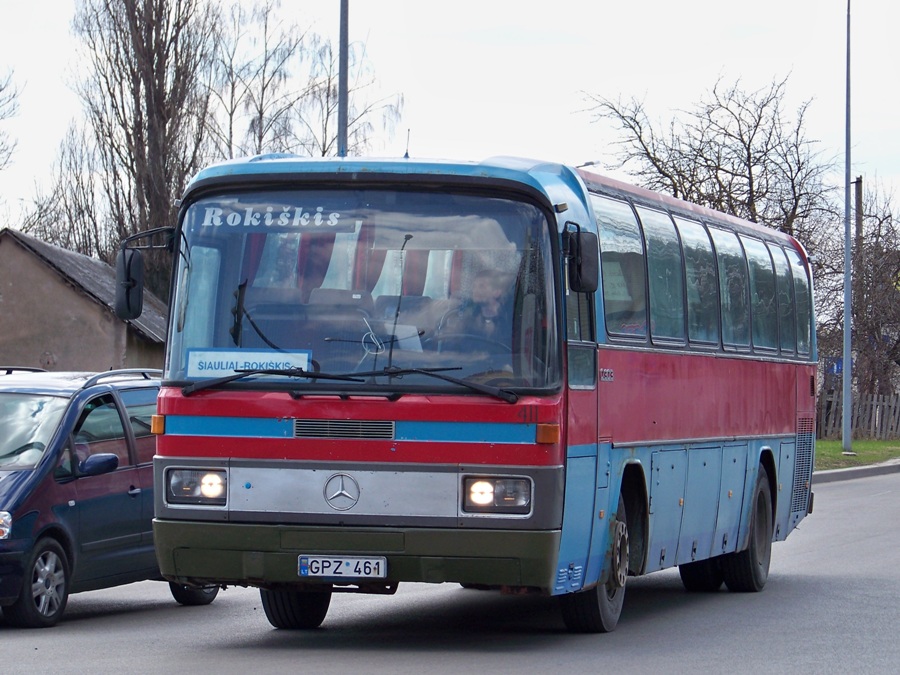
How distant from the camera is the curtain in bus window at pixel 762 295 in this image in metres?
15.0

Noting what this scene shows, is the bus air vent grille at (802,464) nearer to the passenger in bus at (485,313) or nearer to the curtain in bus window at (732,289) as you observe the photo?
the curtain in bus window at (732,289)

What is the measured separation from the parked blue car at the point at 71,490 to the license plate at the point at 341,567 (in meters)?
2.86

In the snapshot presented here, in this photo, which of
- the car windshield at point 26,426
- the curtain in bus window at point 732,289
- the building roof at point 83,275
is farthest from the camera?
the building roof at point 83,275

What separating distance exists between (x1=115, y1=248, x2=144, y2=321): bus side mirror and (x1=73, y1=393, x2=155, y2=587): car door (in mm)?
2367

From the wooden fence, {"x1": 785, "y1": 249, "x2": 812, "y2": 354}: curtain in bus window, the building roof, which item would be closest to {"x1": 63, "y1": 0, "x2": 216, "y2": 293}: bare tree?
the building roof

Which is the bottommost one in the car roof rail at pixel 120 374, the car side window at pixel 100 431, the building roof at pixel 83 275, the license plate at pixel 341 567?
the license plate at pixel 341 567

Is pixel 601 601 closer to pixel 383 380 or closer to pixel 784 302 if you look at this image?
pixel 383 380

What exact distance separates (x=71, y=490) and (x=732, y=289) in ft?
19.0

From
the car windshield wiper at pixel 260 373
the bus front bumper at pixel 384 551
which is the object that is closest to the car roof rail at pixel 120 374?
the car windshield wiper at pixel 260 373

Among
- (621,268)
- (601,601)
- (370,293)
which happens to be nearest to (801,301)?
(621,268)

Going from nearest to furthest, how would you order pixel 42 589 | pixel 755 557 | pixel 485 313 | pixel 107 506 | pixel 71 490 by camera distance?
pixel 485 313, pixel 42 589, pixel 71 490, pixel 107 506, pixel 755 557

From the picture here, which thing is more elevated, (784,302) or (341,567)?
(784,302)

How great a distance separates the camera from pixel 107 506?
12547 mm

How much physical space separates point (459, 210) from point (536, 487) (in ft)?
5.49
